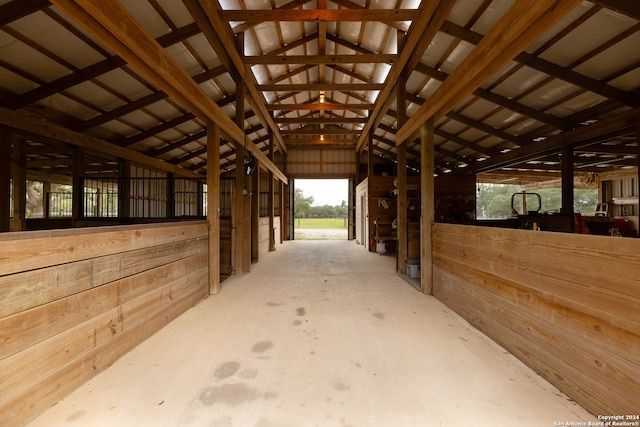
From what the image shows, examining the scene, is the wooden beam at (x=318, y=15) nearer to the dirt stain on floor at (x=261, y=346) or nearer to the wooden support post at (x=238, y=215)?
the wooden support post at (x=238, y=215)

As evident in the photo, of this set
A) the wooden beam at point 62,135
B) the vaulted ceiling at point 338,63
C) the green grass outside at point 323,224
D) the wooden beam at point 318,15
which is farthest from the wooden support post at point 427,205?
the green grass outside at point 323,224

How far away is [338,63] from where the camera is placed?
5117 millimetres

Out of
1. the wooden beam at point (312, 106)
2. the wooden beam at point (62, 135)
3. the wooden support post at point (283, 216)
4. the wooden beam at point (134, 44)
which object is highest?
the wooden beam at point (312, 106)

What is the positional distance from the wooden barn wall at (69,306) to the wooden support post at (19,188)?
5.63 m

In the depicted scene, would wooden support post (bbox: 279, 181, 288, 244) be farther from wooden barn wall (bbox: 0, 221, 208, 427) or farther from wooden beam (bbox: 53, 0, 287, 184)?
wooden barn wall (bbox: 0, 221, 208, 427)

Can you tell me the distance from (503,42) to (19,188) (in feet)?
28.7

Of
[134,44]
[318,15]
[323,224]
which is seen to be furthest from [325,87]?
[323,224]

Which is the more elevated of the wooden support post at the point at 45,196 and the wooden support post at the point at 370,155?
the wooden support post at the point at 370,155

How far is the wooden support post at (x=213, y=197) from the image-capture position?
356 centimetres

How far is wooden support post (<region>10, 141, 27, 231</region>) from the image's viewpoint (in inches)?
217

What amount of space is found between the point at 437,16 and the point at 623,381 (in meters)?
4.29

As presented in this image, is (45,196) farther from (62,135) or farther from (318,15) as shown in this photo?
(318,15)

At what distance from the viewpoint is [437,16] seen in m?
3.63

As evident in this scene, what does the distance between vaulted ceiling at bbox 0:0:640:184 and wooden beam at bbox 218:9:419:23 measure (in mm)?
16
